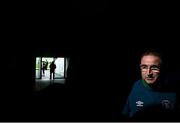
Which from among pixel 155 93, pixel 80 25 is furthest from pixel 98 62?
pixel 155 93

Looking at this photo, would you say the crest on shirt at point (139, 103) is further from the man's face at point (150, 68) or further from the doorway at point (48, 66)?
the doorway at point (48, 66)

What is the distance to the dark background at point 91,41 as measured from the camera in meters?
4.04

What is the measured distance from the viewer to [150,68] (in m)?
1.38

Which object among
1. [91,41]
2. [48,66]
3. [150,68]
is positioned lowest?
[48,66]

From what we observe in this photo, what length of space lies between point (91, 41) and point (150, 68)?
13.2 feet

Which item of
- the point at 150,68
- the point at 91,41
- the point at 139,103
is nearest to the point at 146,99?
the point at 139,103

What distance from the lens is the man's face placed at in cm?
138

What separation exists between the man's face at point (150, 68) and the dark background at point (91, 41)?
70.5 inches

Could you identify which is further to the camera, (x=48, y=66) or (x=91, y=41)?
(x=48, y=66)

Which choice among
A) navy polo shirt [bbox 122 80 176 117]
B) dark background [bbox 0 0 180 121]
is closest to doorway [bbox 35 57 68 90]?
dark background [bbox 0 0 180 121]

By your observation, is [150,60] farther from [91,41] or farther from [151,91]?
[91,41]

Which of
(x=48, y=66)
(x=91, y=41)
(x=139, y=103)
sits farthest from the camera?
(x=48, y=66)

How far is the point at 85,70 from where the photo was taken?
554 centimetres

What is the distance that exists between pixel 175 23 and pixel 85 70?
87.3 inches
